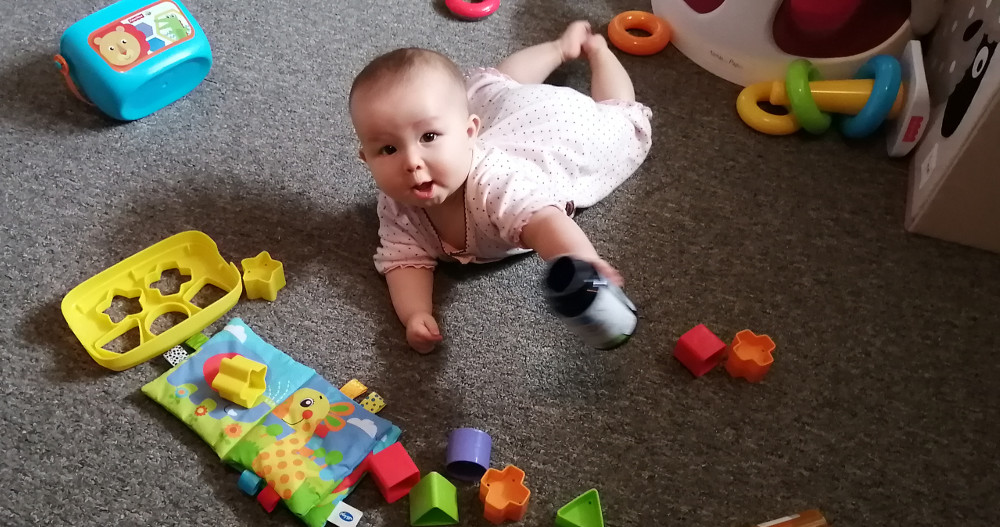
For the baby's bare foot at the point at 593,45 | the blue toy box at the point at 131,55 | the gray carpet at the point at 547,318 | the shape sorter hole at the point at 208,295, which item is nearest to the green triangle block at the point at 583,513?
the gray carpet at the point at 547,318

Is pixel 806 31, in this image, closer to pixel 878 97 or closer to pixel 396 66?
pixel 878 97

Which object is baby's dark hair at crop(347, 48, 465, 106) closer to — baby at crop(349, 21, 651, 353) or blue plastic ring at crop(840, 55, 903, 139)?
baby at crop(349, 21, 651, 353)

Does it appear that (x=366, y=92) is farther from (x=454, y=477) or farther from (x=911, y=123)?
(x=911, y=123)

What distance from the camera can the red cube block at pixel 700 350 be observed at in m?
0.91

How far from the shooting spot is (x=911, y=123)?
1.12m

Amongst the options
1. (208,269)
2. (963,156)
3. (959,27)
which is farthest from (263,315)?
(959,27)

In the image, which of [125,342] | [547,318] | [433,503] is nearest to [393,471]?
[433,503]

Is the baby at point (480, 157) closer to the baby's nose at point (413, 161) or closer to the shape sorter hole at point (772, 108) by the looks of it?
the baby's nose at point (413, 161)

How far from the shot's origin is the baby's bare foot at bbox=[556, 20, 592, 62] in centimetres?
126

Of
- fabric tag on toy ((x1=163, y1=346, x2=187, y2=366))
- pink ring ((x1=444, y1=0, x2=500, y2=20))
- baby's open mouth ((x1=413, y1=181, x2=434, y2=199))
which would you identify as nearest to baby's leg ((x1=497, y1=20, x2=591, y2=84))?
pink ring ((x1=444, y1=0, x2=500, y2=20))

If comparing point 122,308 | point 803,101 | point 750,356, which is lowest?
point 122,308

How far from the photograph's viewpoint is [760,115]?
1.21 m

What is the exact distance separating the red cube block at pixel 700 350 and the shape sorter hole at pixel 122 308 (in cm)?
67

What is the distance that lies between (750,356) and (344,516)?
1.61 ft
